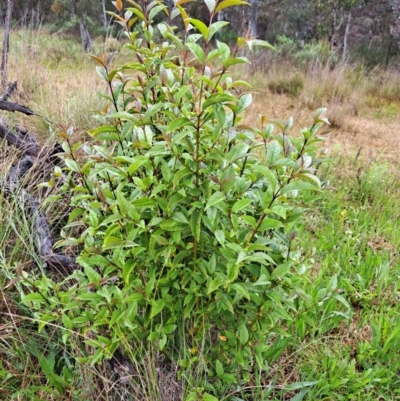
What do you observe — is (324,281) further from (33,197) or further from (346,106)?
(346,106)

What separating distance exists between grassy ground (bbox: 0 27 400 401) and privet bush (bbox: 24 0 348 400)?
202 mm

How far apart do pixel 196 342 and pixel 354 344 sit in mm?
824

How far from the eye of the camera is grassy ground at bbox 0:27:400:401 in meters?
1.50

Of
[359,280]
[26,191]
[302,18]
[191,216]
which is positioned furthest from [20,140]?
[302,18]

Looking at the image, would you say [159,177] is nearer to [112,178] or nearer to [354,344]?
[112,178]

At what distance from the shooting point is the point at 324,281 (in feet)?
6.06

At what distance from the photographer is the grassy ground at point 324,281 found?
4.93 ft

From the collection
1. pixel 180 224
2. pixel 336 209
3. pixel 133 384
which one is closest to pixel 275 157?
pixel 180 224

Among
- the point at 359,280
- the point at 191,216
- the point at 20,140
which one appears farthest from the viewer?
the point at 20,140

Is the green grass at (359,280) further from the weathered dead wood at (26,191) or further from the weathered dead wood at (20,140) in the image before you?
the weathered dead wood at (20,140)

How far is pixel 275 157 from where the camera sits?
1.02 m

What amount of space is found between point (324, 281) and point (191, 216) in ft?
3.35

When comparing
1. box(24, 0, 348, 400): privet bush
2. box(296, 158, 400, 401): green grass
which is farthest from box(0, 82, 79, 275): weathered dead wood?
box(296, 158, 400, 401): green grass

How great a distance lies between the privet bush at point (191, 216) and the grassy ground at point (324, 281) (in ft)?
0.66
